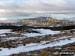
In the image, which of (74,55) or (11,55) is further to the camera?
(11,55)

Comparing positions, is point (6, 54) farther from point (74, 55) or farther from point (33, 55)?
point (74, 55)

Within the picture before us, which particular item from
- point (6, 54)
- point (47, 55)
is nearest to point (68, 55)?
point (47, 55)

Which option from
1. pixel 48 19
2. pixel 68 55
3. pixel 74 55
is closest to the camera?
pixel 68 55

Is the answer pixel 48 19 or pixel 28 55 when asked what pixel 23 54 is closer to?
pixel 28 55

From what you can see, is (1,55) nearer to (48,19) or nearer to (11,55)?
(11,55)

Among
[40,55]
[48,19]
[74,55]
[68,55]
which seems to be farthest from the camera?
[48,19]

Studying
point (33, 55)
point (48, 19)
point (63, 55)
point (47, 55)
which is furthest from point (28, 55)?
point (48, 19)

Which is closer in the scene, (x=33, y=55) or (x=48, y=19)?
(x=33, y=55)

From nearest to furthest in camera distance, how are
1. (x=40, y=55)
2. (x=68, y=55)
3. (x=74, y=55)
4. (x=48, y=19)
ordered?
(x=68, y=55) < (x=74, y=55) < (x=40, y=55) < (x=48, y=19)
